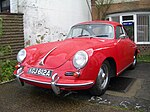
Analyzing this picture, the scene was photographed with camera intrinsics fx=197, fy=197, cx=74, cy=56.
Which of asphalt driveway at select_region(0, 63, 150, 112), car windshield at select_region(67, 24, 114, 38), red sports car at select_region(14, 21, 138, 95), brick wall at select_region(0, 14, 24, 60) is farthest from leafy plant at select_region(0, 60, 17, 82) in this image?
car windshield at select_region(67, 24, 114, 38)

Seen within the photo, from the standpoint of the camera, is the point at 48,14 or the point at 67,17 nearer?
the point at 48,14

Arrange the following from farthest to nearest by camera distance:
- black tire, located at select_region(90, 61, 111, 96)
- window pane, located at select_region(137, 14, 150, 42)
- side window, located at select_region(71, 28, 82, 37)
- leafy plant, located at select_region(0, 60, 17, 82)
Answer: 1. window pane, located at select_region(137, 14, 150, 42)
2. leafy plant, located at select_region(0, 60, 17, 82)
3. side window, located at select_region(71, 28, 82, 37)
4. black tire, located at select_region(90, 61, 111, 96)

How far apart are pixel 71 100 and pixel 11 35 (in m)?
4.25

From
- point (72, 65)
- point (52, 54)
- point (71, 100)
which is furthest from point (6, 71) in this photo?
point (72, 65)

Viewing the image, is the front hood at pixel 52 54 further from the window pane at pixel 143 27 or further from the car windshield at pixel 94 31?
the window pane at pixel 143 27

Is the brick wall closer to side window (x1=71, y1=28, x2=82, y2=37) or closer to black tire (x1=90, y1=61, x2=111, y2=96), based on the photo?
side window (x1=71, y1=28, x2=82, y2=37)

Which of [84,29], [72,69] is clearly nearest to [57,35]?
[84,29]

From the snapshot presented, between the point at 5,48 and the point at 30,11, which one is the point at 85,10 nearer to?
the point at 30,11

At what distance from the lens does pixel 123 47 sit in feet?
16.4

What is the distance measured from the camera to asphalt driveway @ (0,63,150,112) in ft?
11.0

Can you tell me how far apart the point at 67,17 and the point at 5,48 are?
4550mm

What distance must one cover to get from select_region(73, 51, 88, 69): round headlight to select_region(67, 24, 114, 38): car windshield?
4.92 ft

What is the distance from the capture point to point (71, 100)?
3.75 metres

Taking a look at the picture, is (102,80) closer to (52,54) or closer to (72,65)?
(72,65)
